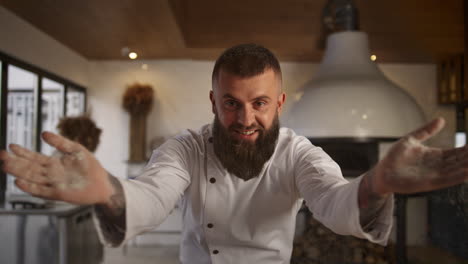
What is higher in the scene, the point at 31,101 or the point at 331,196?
the point at 31,101

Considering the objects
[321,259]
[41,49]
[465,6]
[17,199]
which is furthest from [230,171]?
[465,6]

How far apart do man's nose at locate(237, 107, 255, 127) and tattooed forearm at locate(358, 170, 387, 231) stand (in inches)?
6.0

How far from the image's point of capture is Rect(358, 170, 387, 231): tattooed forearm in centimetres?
35

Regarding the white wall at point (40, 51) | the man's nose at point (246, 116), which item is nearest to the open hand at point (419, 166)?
the man's nose at point (246, 116)

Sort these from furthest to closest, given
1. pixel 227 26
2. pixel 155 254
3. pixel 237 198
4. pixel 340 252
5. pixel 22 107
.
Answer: pixel 22 107 < pixel 155 254 < pixel 227 26 < pixel 340 252 < pixel 237 198

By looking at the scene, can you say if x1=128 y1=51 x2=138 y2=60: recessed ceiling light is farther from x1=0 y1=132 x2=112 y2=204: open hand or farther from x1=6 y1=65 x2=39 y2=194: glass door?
x1=6 y1=65 x2=39 y2=194: glass door

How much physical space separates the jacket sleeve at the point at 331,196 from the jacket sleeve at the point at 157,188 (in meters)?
0.16

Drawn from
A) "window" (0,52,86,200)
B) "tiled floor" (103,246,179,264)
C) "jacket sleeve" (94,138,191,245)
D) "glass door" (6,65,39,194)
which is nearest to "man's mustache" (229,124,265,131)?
"jacket sleeve" (94,138,191,245)

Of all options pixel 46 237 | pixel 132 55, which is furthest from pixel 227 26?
pixel 46 237

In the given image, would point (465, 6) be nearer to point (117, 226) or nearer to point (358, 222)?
point (358, 222)

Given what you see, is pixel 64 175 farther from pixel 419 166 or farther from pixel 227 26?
pixel 227 26

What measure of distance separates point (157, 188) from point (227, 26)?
680mm

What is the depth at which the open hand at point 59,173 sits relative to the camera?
310 millimetres

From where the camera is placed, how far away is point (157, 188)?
42 cm
